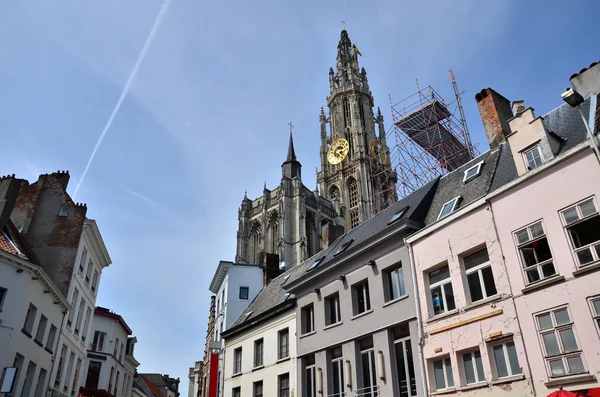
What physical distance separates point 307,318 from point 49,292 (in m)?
11.2

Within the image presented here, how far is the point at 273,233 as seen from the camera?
271 ft

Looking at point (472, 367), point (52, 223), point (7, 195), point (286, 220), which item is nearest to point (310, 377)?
point (472, 367)

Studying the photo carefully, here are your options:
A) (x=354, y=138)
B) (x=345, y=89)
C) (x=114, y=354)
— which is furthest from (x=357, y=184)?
(x=114, y=354)

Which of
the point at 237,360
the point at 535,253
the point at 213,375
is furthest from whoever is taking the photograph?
the point at 213,375

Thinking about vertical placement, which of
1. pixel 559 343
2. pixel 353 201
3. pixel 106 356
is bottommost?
pixel 559 343

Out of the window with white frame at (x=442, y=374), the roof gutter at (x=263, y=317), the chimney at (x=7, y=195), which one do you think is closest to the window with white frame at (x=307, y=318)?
the roof gutter at (x=263, y=317)

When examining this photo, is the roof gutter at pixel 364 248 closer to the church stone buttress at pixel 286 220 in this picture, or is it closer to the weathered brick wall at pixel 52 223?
the weathered brick wall at pixel 52 223

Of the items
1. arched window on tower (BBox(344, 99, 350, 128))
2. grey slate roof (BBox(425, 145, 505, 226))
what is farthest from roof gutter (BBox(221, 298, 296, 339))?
arched window on tower (BBox(344, 99, 350, 128))

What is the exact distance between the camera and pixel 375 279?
1714 centimetres

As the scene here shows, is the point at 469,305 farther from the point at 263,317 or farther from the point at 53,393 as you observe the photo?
the point at 53,393

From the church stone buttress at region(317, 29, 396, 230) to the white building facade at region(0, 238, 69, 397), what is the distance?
212ft

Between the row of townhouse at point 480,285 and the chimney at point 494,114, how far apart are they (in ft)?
0.16

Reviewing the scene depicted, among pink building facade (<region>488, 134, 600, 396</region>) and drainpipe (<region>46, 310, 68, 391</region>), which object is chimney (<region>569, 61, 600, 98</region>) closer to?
pink building facade (<region>488, 134, 600, 396</region>)

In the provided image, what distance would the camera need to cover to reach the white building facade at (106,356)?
3334cm
